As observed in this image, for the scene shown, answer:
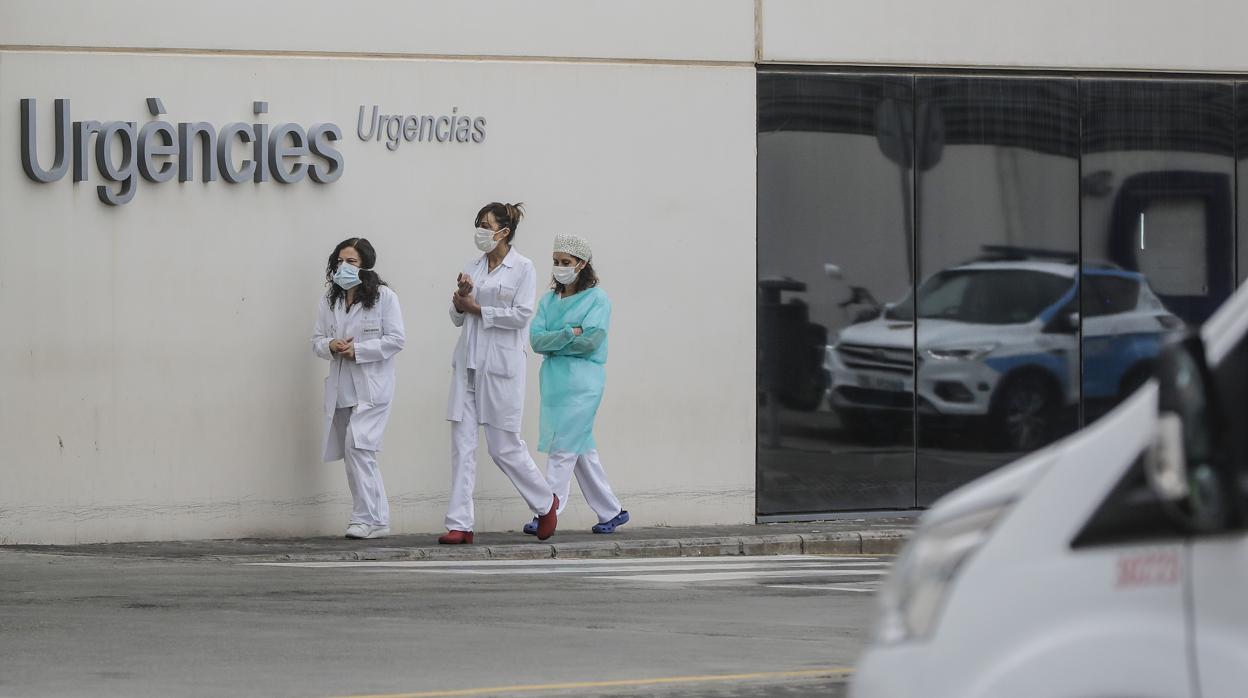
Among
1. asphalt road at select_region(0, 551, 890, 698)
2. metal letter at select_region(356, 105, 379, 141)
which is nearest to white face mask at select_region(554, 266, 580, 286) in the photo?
metal letter at select_region(356, 105, 379, 141)

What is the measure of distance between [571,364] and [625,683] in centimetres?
659

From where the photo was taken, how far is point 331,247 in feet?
46.2

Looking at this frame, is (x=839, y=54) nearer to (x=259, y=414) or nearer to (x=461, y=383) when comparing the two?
(x=461, y=383)

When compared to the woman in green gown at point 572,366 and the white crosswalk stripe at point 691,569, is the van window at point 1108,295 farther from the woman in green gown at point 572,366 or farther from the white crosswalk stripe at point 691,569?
the woman in green gown at point 572,366

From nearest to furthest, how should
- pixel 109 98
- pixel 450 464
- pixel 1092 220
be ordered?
pixel 109 98 < pixel 450 464 < pixel 1092 220

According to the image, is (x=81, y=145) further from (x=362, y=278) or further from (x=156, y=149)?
(x=362, y=278)

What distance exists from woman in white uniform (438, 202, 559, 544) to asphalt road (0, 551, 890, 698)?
100 cm

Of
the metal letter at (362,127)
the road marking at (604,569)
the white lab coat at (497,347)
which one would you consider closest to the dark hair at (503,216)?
the white lab coat at (497,347)

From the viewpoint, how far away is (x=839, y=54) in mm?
15273

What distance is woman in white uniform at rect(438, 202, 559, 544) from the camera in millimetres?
13461

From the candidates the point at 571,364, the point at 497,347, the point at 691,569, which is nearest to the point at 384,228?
the point at 497,347

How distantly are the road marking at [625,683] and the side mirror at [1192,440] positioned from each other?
13.9 ft

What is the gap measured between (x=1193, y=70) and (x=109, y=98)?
8.19m

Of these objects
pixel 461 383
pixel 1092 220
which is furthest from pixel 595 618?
pixel 1092 220
